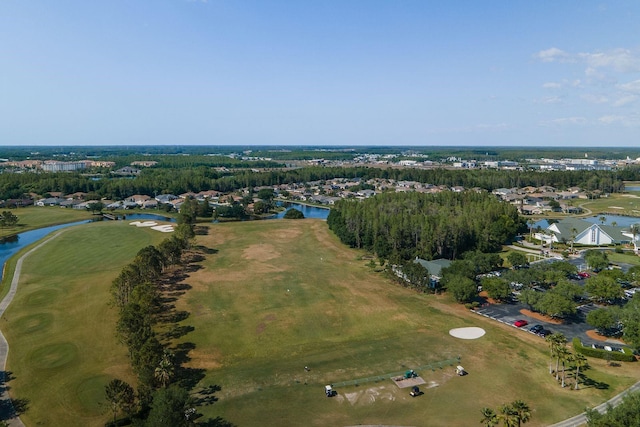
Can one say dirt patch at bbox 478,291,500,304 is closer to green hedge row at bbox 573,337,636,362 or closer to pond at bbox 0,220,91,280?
green hedge row at bbox 573,337,636,362

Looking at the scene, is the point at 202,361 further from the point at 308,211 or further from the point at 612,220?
the point at 612,220

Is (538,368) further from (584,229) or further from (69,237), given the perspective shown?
(69,237)

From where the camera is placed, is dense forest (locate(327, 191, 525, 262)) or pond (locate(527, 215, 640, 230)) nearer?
dense forest (locate(327, 191, 525, 262))

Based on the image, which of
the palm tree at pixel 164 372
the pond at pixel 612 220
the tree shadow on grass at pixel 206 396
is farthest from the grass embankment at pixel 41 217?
the pond at pixel 612 220

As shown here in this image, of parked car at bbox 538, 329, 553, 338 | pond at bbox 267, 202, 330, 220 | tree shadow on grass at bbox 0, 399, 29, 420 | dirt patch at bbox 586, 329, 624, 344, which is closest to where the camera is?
tree shadow on grass at bbox 0, 399, 29, 420

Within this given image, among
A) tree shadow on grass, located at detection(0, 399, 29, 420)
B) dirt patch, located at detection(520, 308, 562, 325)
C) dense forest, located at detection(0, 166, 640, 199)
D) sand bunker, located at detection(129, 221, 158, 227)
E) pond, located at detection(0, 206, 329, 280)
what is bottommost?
tree shadow on grass, located at detection(0, 399, 29, 420)

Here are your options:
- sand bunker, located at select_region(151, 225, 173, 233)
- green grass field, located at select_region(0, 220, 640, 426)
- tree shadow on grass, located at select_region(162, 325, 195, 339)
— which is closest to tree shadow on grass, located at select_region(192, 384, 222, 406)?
green grass field, located at select_region(0, 220, 640, 426)

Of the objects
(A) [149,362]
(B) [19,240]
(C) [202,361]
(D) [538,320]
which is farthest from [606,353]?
(B) [19,240]
